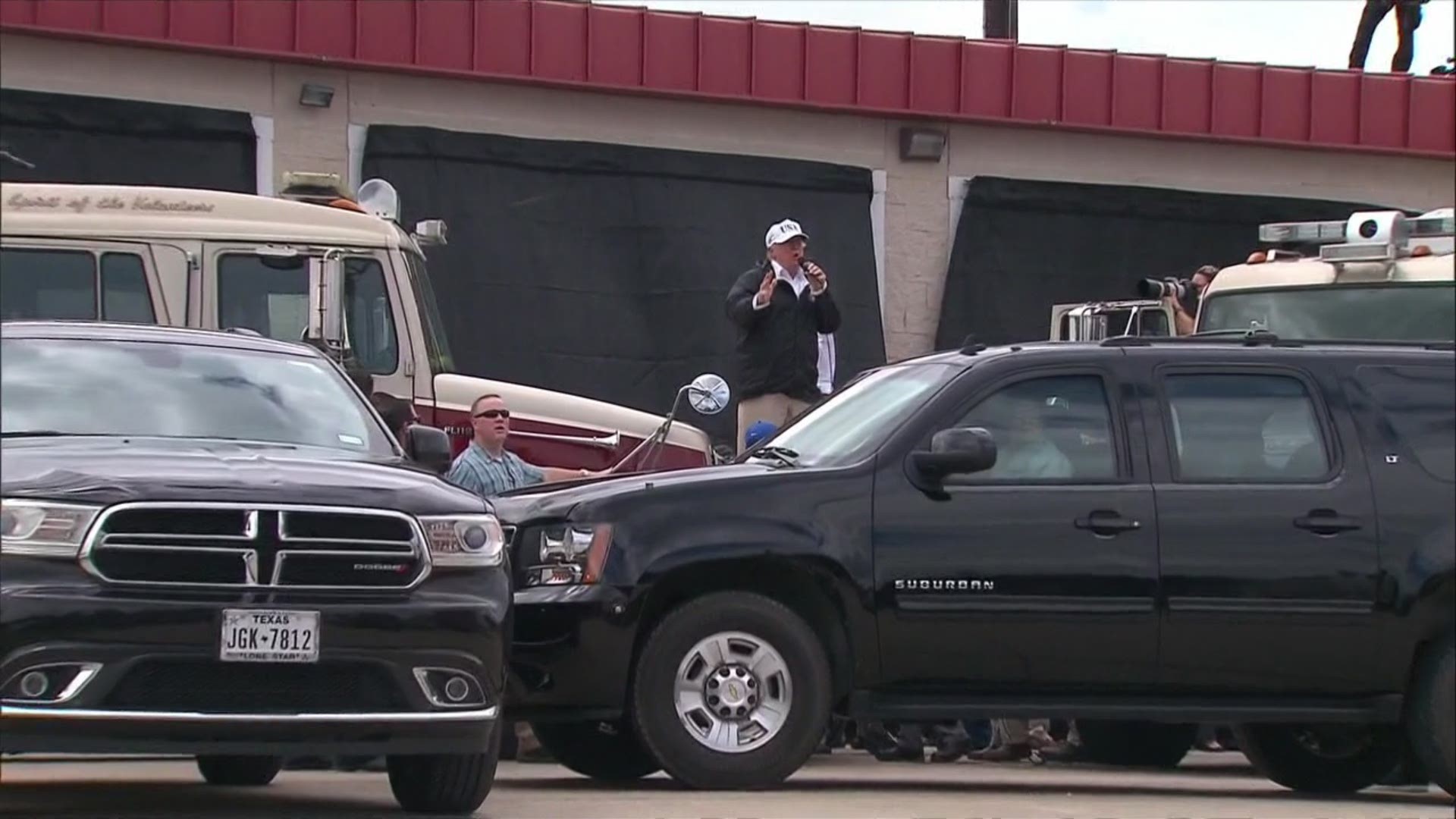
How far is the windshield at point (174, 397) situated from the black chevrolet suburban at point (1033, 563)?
0.92 m

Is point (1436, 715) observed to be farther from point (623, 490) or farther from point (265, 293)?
point (265, 293)

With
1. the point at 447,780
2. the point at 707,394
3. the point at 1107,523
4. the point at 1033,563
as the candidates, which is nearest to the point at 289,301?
the point at 707,394

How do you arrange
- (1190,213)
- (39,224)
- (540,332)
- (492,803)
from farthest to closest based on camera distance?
(1190,213), (540,332), (39,224), (492,803)

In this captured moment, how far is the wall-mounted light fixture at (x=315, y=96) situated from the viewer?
1675cm

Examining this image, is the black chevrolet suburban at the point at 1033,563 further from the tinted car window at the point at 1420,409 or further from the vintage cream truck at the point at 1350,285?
the vintage cream truck at the point at 1350,285

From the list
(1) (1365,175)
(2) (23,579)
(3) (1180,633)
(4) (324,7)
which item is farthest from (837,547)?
(1) (1365,175)

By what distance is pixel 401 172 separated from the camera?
1684 centimetres

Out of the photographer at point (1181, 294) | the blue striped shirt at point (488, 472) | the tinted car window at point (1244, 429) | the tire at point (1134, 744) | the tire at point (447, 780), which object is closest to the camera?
the tire at point (447, 780)

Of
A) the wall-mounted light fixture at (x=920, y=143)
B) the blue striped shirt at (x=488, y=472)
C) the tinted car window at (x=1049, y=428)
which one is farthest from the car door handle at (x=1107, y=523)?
the wall-mounted light fixture at (x=920, y=143)

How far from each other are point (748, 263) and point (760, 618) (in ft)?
28.0

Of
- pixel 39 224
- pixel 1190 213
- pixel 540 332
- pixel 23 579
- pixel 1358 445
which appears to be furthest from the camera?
pixel 1190 213

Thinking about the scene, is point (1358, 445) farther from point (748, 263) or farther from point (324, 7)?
point (324, 7)

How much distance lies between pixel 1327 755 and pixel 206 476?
17.9 feet

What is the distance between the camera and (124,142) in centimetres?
1593
